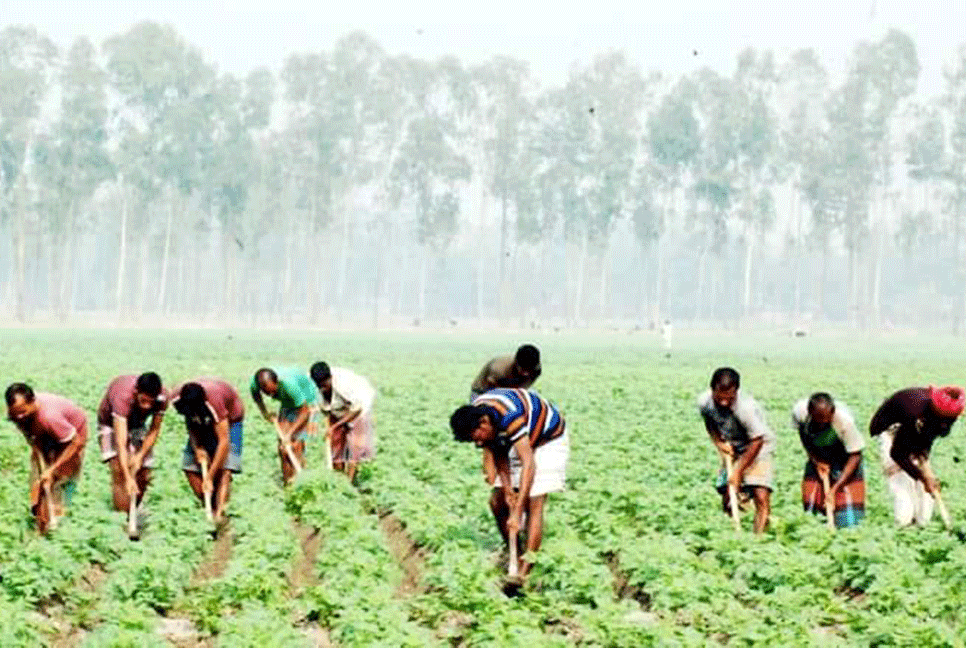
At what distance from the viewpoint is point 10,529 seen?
11242 millimetres

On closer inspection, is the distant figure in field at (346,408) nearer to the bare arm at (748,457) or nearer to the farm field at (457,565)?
the farm field at (457,565)

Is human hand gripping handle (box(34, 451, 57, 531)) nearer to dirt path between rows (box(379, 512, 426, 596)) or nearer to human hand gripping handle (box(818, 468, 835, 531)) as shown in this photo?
dirt path between rows (box(379, 512, 426, 596))

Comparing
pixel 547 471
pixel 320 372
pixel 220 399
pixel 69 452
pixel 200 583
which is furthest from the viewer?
pixel 320 372

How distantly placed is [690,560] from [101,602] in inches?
152

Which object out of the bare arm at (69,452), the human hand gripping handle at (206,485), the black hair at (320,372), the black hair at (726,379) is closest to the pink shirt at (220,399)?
the human hand gripping handle at (206,485)

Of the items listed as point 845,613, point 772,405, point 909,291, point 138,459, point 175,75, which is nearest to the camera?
point 845,613

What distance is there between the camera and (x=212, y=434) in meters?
13.0

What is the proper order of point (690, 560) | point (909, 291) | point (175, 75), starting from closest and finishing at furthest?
point (690, 560) < point (175, 75) < point (909, 291)

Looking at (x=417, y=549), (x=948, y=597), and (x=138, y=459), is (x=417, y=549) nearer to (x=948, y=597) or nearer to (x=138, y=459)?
(x=138, y=459)

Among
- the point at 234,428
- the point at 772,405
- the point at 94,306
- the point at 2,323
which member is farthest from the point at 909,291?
the point at 234,428

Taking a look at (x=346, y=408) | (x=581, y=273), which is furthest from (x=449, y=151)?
(x=346, y=408)

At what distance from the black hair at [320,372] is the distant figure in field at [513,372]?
2.71 m

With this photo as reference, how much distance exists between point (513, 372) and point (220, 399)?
101 inches

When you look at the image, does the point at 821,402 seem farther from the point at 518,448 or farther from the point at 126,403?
the point at 126,403
